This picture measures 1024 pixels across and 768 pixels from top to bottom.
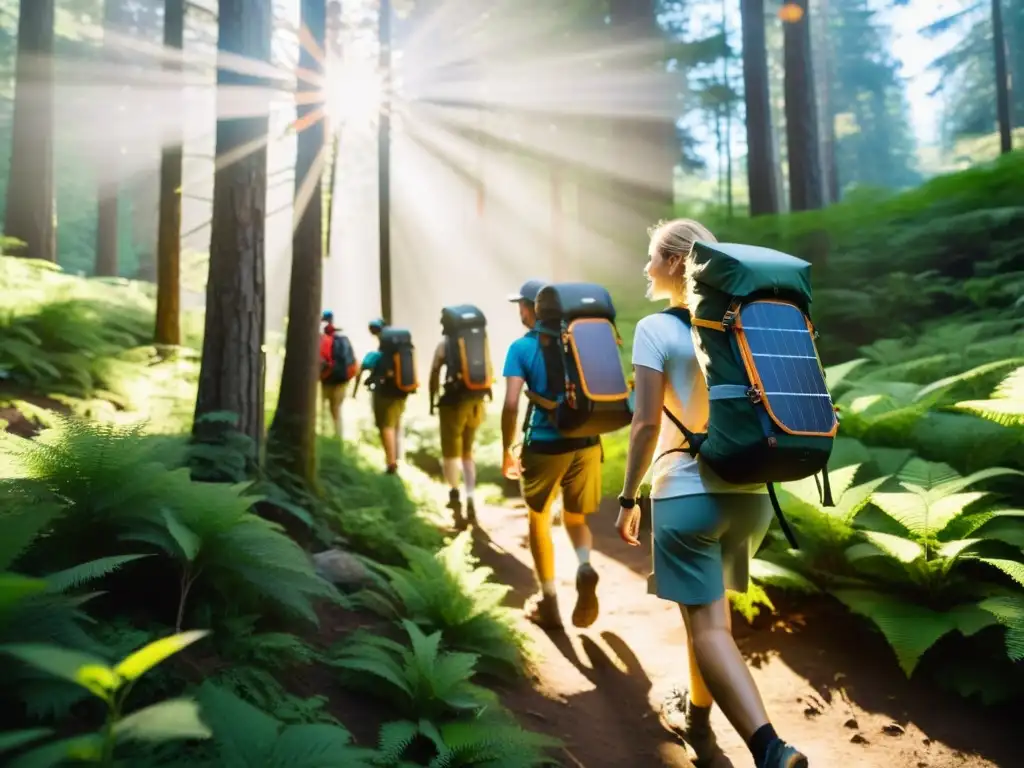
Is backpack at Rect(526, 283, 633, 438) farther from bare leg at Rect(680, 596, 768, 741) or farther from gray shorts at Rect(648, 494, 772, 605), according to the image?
bare leg at Rect(680, 596, 768, 741)

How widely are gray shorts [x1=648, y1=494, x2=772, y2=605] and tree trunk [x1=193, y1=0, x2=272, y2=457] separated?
3.67 metres

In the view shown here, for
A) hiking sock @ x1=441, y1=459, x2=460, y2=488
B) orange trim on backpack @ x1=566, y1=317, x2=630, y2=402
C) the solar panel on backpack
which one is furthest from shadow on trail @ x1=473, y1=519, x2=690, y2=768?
hiking sock @ x1=441, y1=459, x2=460, y2=488

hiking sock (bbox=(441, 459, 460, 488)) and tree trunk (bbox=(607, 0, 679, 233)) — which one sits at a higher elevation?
tree trunk (bbox=(607, 0, 679, 233))

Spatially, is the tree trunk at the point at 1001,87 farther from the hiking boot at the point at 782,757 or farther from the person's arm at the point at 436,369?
the hiking boot at the point at 782,757

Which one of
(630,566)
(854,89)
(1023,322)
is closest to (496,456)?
(630,566)

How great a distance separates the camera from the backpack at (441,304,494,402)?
8320 millimetres

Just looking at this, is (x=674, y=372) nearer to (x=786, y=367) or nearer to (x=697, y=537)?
(x=786, y=367)

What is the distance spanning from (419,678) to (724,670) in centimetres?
153

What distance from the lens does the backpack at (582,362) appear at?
188 inches

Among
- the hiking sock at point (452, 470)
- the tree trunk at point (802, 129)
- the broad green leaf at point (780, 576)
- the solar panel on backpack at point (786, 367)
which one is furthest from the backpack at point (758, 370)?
the tree trunk at point (802, 129)

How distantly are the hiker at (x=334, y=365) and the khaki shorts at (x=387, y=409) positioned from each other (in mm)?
2038

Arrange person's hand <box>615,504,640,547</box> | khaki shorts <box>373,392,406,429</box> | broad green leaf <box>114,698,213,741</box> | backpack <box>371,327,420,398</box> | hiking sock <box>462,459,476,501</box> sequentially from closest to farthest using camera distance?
broad green leaf <box>114,698,213,741</box>
person's hand <box>615,504,640,547</box>
hiking sock <box>462,459,476,501</box>
backpack <box>371,327,420,398</box>
khaki shorts <box>373,392,406,429</box>

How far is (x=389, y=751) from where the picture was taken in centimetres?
297

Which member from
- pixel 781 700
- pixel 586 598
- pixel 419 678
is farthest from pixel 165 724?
pixel 586 598
